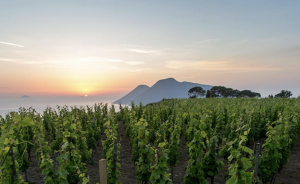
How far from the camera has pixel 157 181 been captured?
4.87 m

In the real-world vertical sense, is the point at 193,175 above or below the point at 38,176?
above

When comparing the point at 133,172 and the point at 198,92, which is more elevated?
the point at 198,92

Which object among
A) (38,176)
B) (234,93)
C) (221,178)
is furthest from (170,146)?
(234,93)

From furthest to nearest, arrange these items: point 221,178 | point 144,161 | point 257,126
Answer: point 257,126 < point 221,178 < point 144,161

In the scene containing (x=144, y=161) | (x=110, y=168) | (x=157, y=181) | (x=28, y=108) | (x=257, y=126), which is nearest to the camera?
(x=157, y=181)

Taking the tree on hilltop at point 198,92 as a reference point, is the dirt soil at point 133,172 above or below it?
below

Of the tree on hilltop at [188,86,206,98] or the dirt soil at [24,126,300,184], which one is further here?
the tree on hilltop at [188,86,206,98]

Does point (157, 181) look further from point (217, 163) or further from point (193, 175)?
point (217, 163)

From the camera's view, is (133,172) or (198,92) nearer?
(133,172)

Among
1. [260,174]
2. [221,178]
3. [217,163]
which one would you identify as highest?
[217,163]

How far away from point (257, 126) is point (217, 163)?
6.81 m

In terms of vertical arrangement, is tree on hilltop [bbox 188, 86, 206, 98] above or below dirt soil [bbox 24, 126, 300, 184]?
above

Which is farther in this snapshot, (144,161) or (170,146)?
(170,146)

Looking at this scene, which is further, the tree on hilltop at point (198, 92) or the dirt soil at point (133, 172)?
the tree on hilltop at point (198, 92)
